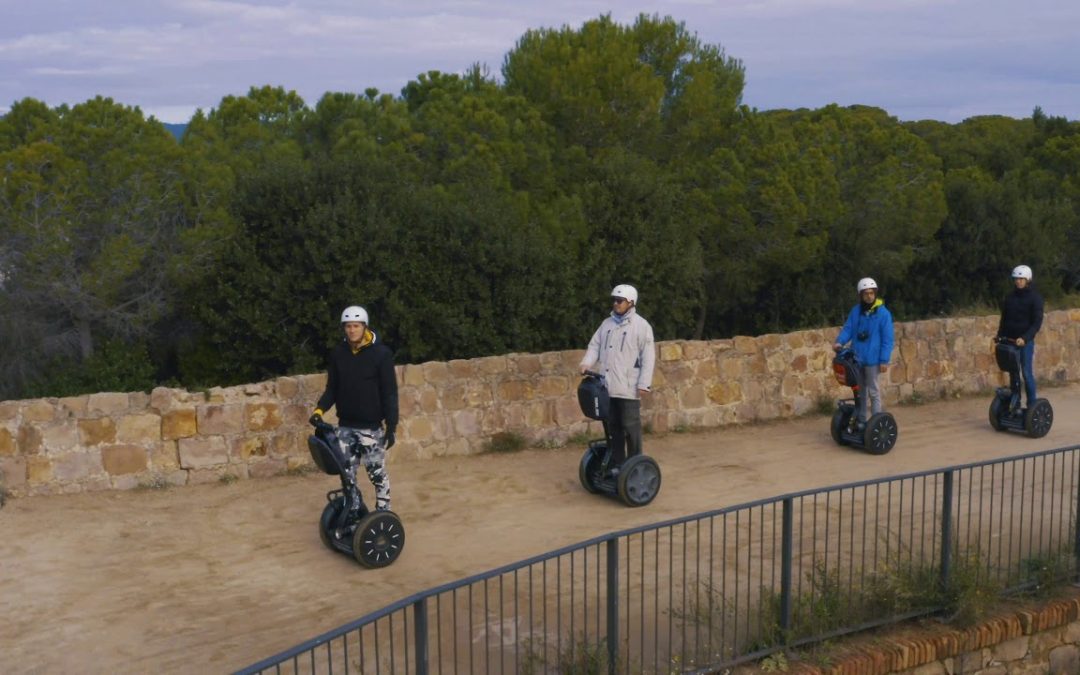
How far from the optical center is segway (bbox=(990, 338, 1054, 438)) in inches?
476

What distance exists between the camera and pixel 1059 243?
28.7 meters

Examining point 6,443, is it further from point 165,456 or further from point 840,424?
point 840,424

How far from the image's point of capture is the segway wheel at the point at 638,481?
9141 mm

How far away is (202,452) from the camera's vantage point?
9.80 meters

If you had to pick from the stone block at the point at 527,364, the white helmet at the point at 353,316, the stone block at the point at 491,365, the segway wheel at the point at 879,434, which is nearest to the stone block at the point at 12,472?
the white helmet at the point at 353,316

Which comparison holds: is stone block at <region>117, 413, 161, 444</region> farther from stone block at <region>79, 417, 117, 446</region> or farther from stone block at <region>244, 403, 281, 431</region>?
stone block at <region>244, 403, 281, 431</region>

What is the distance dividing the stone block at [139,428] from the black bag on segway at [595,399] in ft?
12.4

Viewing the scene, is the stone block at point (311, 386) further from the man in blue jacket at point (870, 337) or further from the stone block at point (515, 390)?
the man in blue jacket at point (870, 337)

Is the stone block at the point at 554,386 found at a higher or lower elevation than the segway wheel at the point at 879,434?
higher

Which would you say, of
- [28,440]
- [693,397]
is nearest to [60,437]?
[28,440]

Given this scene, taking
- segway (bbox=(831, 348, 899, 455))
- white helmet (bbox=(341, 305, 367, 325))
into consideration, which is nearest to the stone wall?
segway (bbox=(831, 348, 899, 455))

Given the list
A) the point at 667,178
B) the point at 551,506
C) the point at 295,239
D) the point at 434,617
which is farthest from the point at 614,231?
the point at 434,617

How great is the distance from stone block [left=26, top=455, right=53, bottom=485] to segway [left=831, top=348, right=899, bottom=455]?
7517 millimetres

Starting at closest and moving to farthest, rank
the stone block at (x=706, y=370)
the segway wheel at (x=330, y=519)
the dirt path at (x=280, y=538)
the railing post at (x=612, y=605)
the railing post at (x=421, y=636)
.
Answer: the railing post at (x=421, y=636) → the railing post at (x=612, y=605) → the dirt path at (x=280, y=538) → the segway wheel at (x=330, y=519) → the stone block at (x=706, y=370)
